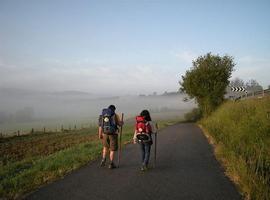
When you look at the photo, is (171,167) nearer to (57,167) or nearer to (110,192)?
(110,192)

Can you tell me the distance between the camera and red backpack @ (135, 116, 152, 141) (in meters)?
11.0

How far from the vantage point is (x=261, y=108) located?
646 inches

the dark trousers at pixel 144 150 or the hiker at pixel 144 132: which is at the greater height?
the hiker at pixel 144 132

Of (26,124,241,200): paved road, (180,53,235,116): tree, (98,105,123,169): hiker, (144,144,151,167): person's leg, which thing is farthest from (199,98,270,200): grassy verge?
(180,53,235,116): tree

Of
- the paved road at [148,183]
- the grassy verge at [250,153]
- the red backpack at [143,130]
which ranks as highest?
the red backpack at [143,130]

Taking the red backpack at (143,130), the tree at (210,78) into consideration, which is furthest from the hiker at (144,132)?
the tree at (210,78)

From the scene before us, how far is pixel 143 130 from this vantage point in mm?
11016

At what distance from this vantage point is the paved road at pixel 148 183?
7.78 meters

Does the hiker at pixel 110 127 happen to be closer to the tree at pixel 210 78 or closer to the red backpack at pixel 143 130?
the red backpack at pixel 143 130

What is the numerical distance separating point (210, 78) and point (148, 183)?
35079 millimetres

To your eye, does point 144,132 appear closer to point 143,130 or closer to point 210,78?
point 143,130

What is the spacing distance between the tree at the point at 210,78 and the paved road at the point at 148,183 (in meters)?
31.0

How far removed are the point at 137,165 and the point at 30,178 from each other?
12.8ft

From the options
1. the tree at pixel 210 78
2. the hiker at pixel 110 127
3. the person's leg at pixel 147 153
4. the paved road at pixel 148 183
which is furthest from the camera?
the tree at pixel 210 78
